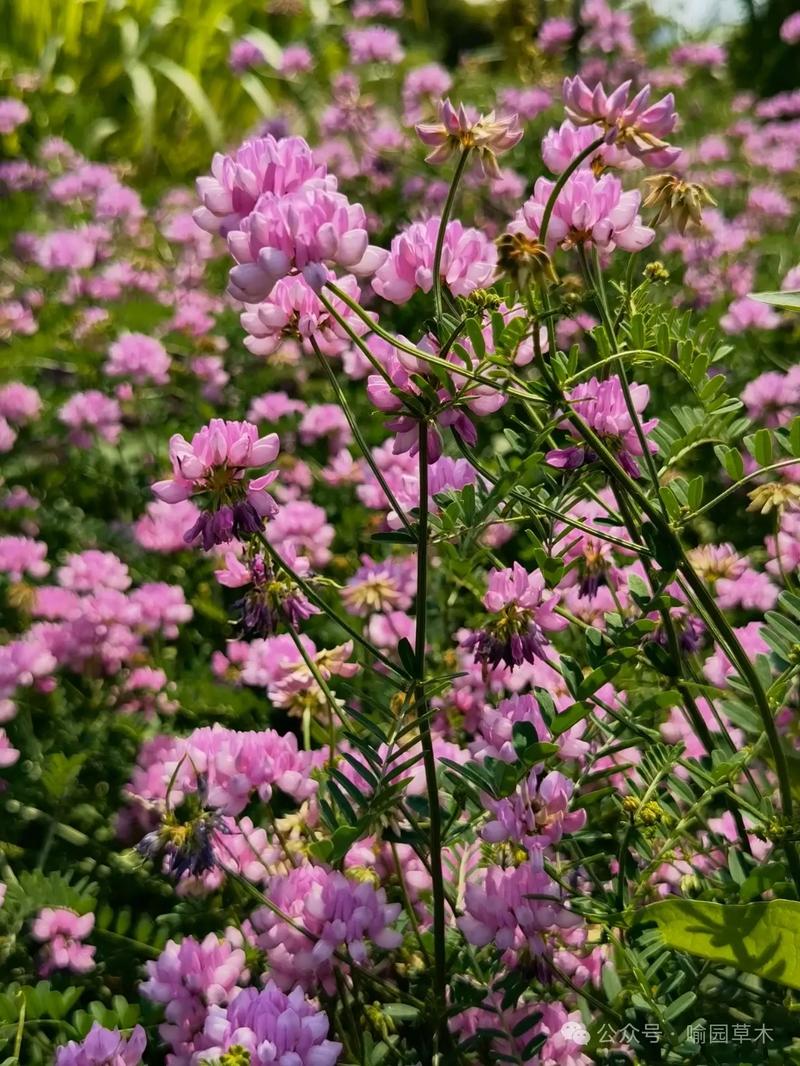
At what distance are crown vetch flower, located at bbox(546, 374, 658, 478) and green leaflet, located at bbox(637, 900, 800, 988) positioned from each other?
41 cm

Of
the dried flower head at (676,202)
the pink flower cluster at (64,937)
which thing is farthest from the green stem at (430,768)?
the pink flower cluster at (64,937)

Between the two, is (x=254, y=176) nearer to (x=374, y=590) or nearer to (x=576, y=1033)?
(x=374, y=590)

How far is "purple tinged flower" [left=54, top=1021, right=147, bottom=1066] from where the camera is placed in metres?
0.97

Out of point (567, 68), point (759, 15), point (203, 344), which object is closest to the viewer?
point (203, 344)

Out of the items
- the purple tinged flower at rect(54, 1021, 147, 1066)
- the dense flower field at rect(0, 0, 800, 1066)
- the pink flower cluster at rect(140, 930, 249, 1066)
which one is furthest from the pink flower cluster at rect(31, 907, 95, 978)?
the purple tinged flower at rect(54, 1021, 147, 1066)

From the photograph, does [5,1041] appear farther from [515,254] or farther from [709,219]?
[709,219]

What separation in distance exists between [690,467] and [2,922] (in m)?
1.52

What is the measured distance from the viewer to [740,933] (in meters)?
0.94

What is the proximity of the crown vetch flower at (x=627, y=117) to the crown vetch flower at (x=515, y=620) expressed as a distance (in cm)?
41

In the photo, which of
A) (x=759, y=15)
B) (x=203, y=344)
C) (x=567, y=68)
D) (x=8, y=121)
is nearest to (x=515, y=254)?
(x=203, y=344)

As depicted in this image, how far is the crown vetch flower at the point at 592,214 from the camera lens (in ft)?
3.26

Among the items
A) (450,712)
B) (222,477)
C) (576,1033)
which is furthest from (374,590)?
(576,1033)

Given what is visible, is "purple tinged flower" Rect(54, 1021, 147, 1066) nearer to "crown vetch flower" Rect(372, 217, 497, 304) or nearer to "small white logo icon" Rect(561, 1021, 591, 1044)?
"small white logo icon" Rect(561, 1021, 591, 1044)

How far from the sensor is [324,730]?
135 centimetres
